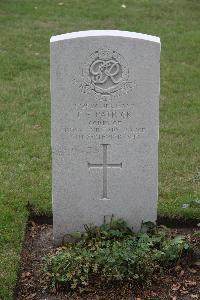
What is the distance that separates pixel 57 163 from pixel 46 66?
16.5 feet

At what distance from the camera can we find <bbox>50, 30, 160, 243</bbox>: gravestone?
510 centimetres

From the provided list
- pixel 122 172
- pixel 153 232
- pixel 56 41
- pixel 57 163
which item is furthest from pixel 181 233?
pixel 56 41

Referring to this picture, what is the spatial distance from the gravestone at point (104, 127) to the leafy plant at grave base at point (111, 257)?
251mm

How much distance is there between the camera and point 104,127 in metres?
5.29

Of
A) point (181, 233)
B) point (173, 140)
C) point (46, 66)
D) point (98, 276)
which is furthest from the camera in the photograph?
point (46, 66)

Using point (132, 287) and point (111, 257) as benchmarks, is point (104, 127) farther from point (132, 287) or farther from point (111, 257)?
point (132, 287)

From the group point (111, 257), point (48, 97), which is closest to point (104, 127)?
point (111, 257)

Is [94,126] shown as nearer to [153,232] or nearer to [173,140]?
[153,232]

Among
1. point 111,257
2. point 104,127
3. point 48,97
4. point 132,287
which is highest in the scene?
point 48,97

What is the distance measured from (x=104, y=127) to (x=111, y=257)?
101cm

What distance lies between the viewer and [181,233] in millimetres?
5816

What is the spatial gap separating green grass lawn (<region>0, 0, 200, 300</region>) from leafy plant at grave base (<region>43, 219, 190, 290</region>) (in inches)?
14.7

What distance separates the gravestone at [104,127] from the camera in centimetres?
510

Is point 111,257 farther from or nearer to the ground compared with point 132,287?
farther from the ground
